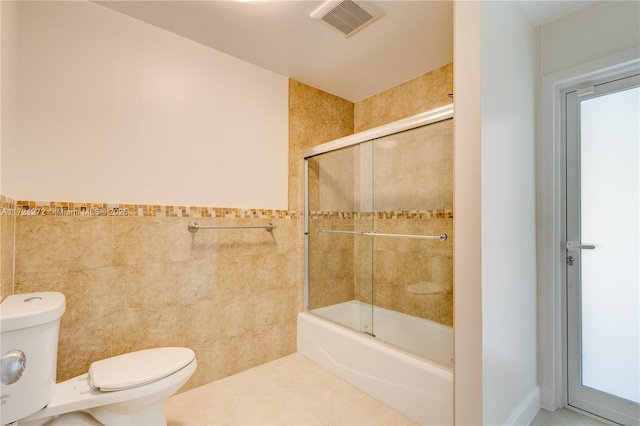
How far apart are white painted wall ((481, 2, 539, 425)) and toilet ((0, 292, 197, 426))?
146 centimetres

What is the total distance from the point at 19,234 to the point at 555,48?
3.11 meters

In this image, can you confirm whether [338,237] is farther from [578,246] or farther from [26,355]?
[26,355]

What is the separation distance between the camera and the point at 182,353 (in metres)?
1.55

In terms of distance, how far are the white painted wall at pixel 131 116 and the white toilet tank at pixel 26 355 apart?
0.66 metres

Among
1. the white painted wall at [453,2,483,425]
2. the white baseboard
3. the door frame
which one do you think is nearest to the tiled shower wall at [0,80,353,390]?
the white painted wall at [453,2,483,425]

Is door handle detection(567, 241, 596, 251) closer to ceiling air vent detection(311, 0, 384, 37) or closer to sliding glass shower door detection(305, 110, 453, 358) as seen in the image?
sliding glass shower door detection(305, 110, 453, 358)

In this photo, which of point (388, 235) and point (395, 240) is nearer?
point (388, 235)

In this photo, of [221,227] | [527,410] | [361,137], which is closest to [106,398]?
[221,227]

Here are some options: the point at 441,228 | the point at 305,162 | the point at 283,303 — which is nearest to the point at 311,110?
the point at 305,162

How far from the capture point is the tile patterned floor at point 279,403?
1.62m

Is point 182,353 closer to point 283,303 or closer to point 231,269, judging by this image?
point 231,269

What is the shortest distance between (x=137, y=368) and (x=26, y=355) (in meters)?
0.43

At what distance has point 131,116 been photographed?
5.67ft

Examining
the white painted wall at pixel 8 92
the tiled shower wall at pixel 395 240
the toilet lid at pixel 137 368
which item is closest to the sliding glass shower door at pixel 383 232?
the tiled shower wall at pixel 395 240
